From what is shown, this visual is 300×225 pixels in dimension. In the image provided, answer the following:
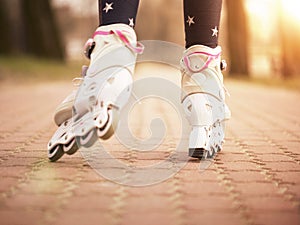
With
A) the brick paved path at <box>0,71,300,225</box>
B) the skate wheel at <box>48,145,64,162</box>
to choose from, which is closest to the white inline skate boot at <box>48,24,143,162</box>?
the skate wheel at <box>48,145,64,162</box>

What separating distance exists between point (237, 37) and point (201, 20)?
14131 mm

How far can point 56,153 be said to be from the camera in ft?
7.86

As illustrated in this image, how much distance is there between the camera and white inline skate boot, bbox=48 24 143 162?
2.16 meters

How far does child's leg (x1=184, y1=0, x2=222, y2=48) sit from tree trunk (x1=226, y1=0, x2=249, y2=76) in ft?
45.0

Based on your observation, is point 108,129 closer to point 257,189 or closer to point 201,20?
point 257,189

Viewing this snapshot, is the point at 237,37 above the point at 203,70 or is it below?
below

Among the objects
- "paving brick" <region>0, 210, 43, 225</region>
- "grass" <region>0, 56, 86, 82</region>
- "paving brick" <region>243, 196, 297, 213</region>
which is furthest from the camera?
"grass" <region>0, 56, 86, 82</region>

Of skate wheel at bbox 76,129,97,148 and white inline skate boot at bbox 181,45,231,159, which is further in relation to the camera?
white inline skate boot at bbox 181,45,231,159

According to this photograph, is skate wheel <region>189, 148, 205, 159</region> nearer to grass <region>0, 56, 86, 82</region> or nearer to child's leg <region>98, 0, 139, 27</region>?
child's leg <region>98, 0, 139, 27</region>

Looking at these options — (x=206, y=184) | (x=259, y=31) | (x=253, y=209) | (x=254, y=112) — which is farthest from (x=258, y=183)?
(x=259, y=31)

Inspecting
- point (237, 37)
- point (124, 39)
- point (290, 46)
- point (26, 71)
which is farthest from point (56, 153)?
point (237, 37)

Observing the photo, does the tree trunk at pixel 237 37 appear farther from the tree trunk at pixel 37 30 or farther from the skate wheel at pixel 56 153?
the skate wheel at pixel 56 153

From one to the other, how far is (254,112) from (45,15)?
1444cm

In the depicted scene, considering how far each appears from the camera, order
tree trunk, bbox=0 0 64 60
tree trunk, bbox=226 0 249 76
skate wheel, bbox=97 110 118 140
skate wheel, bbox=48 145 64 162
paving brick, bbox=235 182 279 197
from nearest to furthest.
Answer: paving brick, bbox=235 182 279 197
skate wheel, bbox=97 110 118 140
skate wheel, bbox=48 145 64 162
tree trunk, bbox=226 0 249 76
tree trunk, bbox=0 0 64 60
